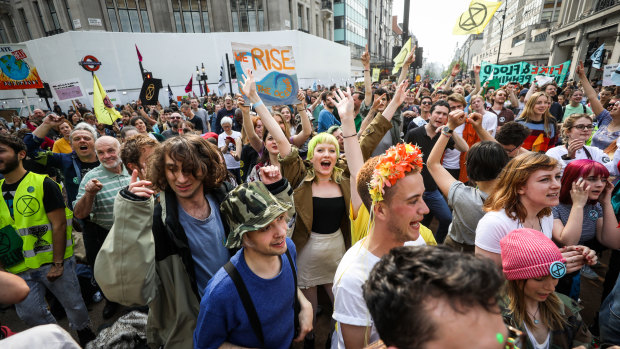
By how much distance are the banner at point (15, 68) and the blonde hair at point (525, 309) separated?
1143cm

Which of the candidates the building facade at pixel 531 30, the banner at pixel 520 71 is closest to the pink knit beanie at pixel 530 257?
the banner at pixel 520 71

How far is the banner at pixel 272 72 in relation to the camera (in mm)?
4840

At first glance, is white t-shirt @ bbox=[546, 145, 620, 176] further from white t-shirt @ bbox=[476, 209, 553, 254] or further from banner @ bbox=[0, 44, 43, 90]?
banner @ bbox=[0, 44, 43, 90]

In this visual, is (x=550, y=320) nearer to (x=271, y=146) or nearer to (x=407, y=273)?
(x=407, y=273)

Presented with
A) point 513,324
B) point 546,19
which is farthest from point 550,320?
point 546,19

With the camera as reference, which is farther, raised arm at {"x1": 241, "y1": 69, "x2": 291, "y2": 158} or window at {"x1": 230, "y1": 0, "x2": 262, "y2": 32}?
window at {"x1": 230, "y1": 0, "x2": 262, "y2": 32}

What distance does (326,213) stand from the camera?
2629 millimetres

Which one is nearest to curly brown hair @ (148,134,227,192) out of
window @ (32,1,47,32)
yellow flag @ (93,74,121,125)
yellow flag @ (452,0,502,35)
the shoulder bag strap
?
the shoulder bag strap

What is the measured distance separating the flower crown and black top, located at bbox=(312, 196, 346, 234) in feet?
3.52

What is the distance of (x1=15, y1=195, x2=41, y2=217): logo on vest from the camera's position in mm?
2434

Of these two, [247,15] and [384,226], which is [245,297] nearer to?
[384,226]

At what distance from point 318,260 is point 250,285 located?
3.97 ft

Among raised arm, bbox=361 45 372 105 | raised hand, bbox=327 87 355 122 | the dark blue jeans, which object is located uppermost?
raised arm, bbox=361 45 372 105

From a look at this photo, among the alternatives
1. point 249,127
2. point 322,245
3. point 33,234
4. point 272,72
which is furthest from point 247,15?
point 322,245
